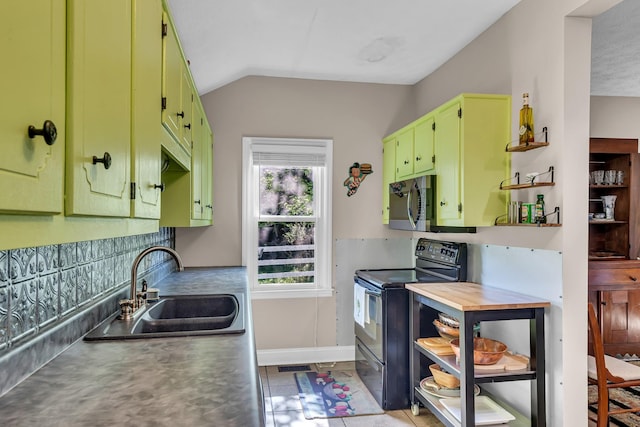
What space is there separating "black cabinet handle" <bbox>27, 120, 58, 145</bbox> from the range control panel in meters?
2.90

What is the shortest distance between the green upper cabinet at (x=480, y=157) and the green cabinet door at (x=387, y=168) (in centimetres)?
117

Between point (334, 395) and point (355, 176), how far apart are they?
201cm

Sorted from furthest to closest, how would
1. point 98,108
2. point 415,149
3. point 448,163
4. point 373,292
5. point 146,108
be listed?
point 415,149
point 373,292
point 448,163
point 146,108
point 98,108

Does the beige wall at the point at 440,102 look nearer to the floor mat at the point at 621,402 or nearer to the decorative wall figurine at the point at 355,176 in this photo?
the decorative wall figurine at the point at 355,176

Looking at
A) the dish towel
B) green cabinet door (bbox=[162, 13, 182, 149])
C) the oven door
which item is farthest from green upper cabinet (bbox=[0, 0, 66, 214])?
the dish towel

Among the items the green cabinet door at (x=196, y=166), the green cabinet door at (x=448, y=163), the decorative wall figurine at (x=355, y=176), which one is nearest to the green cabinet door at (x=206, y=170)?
the green cabinet door at (x=196, y=166)

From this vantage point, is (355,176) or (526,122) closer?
(526,122)

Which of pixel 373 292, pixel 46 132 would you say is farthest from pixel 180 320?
pixel 373 292

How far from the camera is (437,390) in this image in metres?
2.68

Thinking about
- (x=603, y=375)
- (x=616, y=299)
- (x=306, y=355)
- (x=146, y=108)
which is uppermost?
(x=146, y=108)

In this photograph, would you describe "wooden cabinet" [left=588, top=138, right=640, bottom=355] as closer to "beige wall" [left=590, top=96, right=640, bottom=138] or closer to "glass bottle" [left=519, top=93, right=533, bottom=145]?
"beige wall" [left=590, top=96, right=640, bottom=138]

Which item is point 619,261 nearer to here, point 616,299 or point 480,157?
point 616,299

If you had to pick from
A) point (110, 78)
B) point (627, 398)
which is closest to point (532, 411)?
point (627, 398)

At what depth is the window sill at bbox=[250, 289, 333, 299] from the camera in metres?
3.93
